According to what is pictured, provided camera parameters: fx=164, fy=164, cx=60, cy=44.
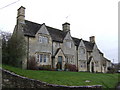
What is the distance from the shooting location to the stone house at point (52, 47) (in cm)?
3054

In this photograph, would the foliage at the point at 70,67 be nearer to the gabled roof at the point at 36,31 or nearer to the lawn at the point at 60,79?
the gabled roof at the point at 36,31

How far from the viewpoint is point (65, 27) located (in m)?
41.0

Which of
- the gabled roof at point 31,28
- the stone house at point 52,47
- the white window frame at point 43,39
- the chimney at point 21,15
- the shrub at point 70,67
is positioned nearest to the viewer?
the gabled roof at point 31,28

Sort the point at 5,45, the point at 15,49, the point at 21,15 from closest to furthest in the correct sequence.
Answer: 1. the point at 5,45
2. the point at 15,49
3. the point at 21,15

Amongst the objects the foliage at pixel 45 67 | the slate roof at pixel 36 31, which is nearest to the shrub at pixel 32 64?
the foliage at pixel 45 67

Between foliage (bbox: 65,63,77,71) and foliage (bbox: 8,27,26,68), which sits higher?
foliage (bbox: 8,27,26,68)

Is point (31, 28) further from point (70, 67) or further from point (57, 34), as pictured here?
point (70, 67)

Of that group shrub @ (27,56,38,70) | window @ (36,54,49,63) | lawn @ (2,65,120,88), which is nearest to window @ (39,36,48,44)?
window @ (36,54,49,63)

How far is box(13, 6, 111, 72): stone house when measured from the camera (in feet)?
100

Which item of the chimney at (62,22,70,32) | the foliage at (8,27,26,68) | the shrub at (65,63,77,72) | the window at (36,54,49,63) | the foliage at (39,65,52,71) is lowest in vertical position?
the shrub at (65,63,77,72)

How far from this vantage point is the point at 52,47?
3381cm

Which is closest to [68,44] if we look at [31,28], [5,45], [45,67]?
[45,67]

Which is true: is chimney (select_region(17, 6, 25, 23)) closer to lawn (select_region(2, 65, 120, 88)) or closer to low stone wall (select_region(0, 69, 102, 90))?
lawn (select_region(2, 65, 120, 88))

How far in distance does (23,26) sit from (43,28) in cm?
411
